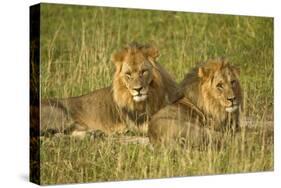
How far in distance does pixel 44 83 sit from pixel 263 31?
342 cm

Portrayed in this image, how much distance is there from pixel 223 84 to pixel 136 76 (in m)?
1.29

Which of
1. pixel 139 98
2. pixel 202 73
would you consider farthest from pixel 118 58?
pixel 202 73

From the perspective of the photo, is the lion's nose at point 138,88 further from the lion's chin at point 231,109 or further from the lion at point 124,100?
the lion's chin at point 231,109

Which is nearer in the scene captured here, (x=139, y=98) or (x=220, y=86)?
(x=139, y=98)

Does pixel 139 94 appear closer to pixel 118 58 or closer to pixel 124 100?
pixel 124 100

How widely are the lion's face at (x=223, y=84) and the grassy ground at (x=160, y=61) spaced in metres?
0.16

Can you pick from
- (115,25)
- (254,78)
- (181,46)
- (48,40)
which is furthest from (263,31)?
(48,40)

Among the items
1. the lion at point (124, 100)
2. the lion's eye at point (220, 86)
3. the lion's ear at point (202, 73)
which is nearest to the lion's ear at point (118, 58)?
the lion at point (124, 100)

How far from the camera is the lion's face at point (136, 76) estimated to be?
10570 mm

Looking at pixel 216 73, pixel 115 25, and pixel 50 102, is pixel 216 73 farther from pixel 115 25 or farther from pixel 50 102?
pixel 50 102

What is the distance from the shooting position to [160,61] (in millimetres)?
10867

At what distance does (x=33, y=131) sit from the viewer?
1023cm

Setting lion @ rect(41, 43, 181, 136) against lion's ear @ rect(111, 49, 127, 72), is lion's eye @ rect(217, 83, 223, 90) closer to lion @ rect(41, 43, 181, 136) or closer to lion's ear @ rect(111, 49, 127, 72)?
lion @ rect(41, 43, 181, 136)

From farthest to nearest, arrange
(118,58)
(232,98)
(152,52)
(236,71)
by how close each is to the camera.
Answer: (236,71) → (232,98) → (152,52) → (118,58)
